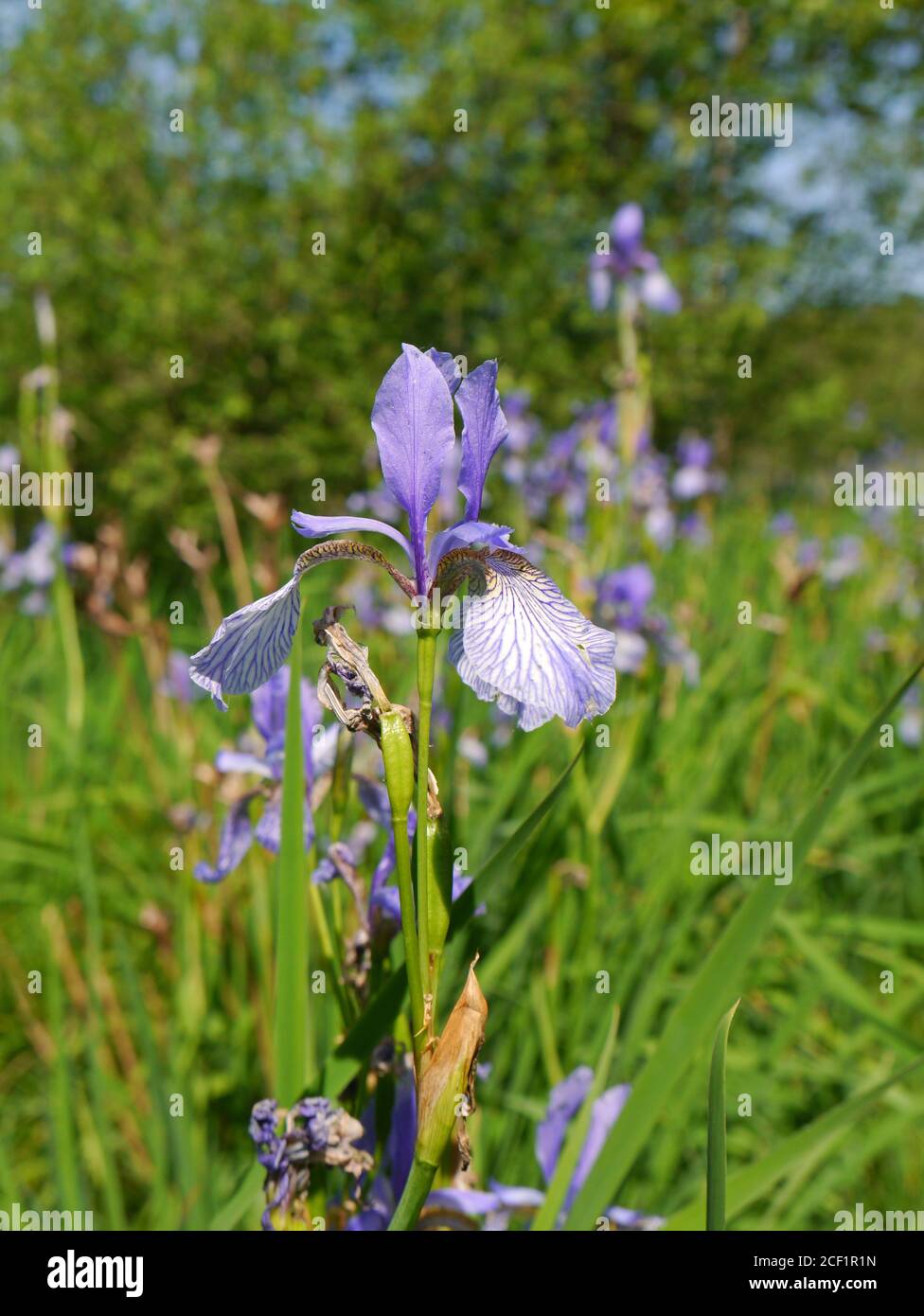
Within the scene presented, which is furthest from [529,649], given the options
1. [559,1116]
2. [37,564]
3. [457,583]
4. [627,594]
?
[37,564]

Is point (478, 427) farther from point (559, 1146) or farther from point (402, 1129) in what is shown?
point (559, 1146)

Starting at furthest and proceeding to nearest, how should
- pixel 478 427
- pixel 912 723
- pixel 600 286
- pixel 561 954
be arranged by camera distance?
1. pixel 912 723
2. pixel 600 286
3. pixel 561 954
4. pixel 478 427

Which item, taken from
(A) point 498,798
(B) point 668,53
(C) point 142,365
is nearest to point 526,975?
(A) point 498,798

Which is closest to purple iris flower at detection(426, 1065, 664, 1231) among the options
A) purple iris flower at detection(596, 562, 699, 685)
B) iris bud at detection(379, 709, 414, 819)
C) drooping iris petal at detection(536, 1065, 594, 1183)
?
drooping iris petal at detection(536, 1065, 594, 1183)

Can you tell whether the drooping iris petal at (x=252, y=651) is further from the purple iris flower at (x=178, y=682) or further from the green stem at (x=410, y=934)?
the purple iris flower at (x=178, y=682)

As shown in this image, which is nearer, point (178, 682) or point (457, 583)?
point (457, 583)

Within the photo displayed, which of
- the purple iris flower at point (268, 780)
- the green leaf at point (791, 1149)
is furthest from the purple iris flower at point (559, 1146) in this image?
the purple iris flower at point (268, 780)
